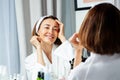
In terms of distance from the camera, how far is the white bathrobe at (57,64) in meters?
1.74

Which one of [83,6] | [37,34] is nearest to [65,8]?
[83,6]

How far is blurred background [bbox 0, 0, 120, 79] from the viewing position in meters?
1.92

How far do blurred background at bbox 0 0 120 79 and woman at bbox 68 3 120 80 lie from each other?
29.6 inches

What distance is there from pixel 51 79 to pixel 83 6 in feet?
1.96

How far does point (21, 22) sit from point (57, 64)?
45 cm

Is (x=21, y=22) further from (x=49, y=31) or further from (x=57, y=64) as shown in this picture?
(x=57, y=64)

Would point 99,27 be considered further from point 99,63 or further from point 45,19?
point 45,19

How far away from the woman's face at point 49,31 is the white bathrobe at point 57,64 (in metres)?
0.08

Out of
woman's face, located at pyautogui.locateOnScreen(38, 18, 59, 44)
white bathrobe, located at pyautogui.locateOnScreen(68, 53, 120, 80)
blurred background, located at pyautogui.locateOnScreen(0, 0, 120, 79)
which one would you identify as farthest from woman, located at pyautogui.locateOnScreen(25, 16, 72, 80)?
white bathrobe, located at pyautogui.locateOnScreen(68, 53, 120, 80)

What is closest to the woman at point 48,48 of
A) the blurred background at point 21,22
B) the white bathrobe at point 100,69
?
the blurred background at point 21,22

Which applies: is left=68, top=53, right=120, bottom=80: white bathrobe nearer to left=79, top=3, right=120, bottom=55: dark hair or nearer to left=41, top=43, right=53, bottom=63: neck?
left=79, top=3, right=120, bottom=55: dark hair

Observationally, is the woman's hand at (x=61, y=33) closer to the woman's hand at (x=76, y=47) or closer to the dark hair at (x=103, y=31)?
the woman's hand at (x=76, y=47)

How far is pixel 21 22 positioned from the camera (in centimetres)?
191

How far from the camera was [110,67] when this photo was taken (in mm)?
→ 1127
